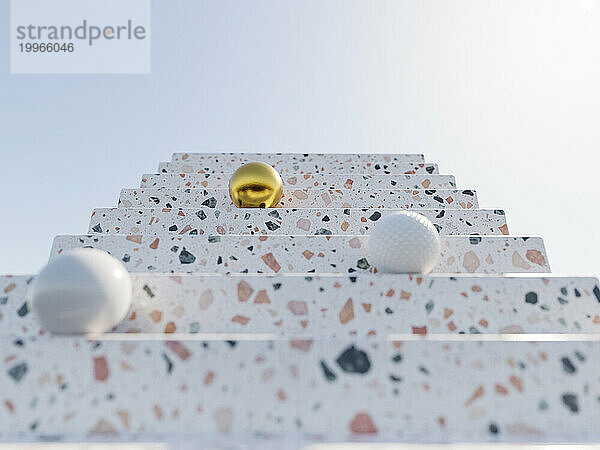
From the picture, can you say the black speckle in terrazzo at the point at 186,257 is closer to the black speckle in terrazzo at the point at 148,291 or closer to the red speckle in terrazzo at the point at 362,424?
the black speckle in terrazzo at the point at 148,291

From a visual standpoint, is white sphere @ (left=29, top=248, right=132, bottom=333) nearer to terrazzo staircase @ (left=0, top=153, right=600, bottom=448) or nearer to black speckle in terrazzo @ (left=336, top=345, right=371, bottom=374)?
terrazzo staircase @ (left=0, top=153, right=600, bottom=448)

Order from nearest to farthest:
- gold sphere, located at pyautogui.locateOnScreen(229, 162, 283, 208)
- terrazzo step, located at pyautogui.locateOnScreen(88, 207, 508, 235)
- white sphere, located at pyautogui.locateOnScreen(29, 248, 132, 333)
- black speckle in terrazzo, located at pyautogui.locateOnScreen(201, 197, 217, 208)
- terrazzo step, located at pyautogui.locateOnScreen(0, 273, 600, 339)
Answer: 1. white sphere, located at pyautogui.locateOnScreen(29, 248, 132, 333)
2. terrazzo step, located at pyautogui.locateOnScreen(0, 273, 600, 339)
3. terrazzo step, located at pyautogui.locateOnScreen(88, 207, 508, 235)
4. gold sphere, located at pyautogui.locateOnScreen(229, 162, 283, 208)
5. black speckle in terrazzo, located at pyautogui.locateOnScreen(201, 197, 217, 208)

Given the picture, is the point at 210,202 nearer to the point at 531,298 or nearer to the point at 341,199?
the point at 341,199

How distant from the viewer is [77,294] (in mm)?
1426

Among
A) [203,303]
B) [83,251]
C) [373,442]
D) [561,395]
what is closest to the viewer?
[373,442]

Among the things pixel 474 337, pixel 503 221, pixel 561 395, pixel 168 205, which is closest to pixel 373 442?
pixel 474 337

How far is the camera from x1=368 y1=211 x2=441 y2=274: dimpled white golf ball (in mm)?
1888

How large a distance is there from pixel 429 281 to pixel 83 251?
1231mm

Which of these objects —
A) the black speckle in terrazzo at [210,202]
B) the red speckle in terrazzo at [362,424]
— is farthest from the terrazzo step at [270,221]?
the red speckle in terrazzo at [362,424]

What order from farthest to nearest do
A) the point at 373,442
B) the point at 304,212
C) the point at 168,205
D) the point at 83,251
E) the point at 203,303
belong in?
the point at 168,205, the point at 304,212, the point at 203,303, the point at 83,251, the point at 373,442

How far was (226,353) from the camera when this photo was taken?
56.4 inches

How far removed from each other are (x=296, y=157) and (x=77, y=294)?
9.92 ft

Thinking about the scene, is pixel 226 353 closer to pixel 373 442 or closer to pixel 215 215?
pixel 373 442

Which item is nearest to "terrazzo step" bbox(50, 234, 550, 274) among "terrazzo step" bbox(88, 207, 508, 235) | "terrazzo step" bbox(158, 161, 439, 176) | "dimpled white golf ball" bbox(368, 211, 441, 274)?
"dimpled white golf ball" bbox(368, 211, 441, 274)
